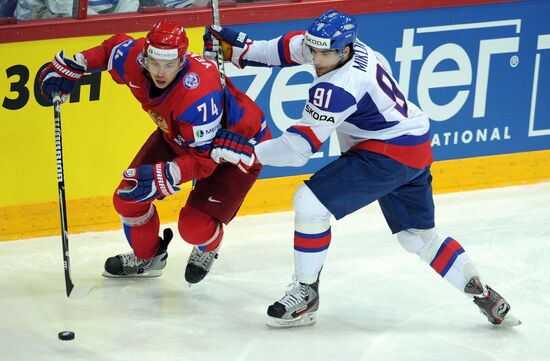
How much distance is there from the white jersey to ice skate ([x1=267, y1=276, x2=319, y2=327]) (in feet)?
1.62

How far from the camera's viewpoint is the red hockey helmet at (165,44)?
3939mm

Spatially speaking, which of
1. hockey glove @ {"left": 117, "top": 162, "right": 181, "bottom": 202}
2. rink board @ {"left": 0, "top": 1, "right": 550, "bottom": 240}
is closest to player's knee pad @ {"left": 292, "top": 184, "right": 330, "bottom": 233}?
hockey glove @ {"left": 117, "top": 162, "right": 181, "bottom": 202}

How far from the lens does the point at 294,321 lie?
4137 mm

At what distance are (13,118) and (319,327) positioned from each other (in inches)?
67.9

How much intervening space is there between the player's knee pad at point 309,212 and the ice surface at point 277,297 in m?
0.41

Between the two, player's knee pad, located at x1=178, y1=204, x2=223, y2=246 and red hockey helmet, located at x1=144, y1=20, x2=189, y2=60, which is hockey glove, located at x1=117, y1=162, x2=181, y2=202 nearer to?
player's knee pad, located at x1=178, y1=204, x2=223, y2=246

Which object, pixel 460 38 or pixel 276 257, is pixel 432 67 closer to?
pixel 460 38

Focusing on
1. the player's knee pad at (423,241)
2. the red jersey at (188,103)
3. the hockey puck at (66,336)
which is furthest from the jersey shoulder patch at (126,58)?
the player's knee pad at (423,241)

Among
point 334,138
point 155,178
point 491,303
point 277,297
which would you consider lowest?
point 277,297

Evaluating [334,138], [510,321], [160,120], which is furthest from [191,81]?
[334,138]

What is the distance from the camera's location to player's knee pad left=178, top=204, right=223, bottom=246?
4.33m

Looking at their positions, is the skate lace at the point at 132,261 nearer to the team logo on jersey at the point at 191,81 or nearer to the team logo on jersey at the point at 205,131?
the team logo on jersey at the point at 205,131

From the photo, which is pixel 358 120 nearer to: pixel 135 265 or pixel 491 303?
pixel 491 303

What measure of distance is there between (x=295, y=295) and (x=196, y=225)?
1.62 ft
